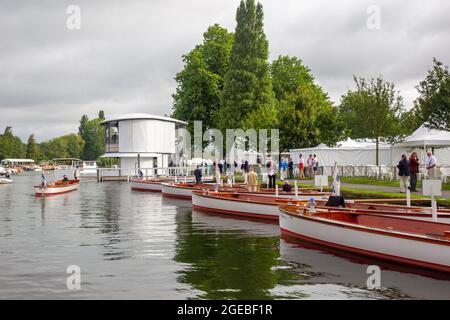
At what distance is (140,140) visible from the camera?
2731 inches

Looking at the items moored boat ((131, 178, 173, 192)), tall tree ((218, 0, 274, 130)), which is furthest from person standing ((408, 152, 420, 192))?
tall tree ((218, 0, 274, 130))

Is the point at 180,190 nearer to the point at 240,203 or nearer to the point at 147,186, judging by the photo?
the point at 147,186

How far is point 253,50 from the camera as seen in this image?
62031 mm

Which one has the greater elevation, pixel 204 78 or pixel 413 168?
pixel 204 78

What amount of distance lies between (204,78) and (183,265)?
5288 centimetres

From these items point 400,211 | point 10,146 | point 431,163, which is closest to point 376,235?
point 400,211

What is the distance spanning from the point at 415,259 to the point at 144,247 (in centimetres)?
870

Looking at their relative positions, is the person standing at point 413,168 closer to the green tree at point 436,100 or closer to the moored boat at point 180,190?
the green tree at point 436,100

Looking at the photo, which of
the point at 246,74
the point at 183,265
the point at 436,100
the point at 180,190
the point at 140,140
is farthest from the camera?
the point at 140,140

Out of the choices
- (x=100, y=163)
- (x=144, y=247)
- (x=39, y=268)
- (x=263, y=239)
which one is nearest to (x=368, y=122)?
(x=263, y=239)

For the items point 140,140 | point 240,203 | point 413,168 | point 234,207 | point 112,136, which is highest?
point 112,136

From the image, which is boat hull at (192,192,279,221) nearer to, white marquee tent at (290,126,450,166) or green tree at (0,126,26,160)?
white marquee tent at (290,126,450,166)

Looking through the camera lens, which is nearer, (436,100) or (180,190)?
(436,100)

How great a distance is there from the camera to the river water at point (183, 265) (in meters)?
11.5
